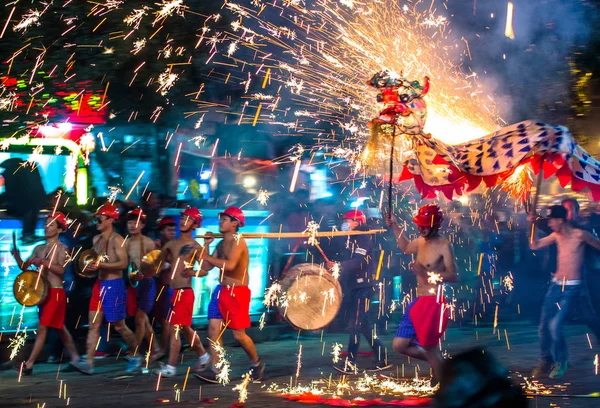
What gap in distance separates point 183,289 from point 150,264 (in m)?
0.92

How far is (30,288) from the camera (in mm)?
8703

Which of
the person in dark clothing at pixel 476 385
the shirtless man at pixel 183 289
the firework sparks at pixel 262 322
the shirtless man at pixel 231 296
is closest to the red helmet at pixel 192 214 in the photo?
the shirtless man at pixel 183 289

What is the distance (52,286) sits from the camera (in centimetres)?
880

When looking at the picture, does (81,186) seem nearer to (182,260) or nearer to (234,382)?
(182,260)

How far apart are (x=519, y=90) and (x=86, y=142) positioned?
229 inches

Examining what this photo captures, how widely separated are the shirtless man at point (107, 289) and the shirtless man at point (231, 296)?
3.85ft

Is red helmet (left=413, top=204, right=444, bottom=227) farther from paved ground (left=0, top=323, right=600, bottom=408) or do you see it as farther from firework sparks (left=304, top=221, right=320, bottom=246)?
firework sparks (left=304, top=221, right=320, bottom=246)

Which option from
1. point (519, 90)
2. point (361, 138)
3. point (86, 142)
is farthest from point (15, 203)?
point (361, 138)

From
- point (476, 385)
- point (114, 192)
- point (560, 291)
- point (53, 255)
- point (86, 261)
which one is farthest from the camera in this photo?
point (114, 192)

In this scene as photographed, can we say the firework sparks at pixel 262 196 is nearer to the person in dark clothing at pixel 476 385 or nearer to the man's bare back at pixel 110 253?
the man's bare back at pixel 110 253

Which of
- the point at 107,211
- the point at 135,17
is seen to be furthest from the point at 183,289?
the point at 135,17

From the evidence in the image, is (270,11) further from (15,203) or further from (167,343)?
(167,343)

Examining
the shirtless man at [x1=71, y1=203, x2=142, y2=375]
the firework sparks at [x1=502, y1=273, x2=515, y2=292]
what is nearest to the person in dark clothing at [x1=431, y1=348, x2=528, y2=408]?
the shirtless man at [x1=71, y1=203, x2=142, y2=375]

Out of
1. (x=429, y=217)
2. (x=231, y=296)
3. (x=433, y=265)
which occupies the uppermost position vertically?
(x=429, y=217)
